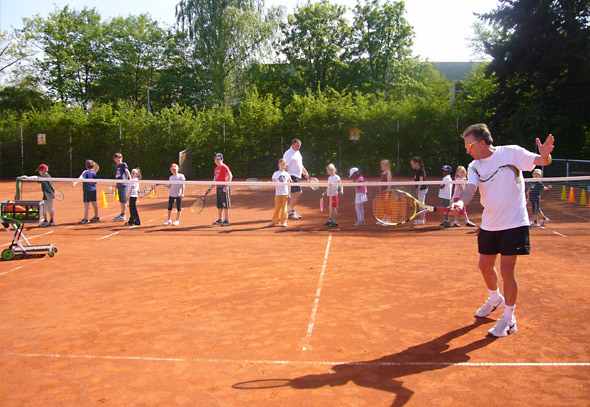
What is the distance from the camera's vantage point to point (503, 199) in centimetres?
504

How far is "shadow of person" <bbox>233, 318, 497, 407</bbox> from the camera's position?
4168 mm

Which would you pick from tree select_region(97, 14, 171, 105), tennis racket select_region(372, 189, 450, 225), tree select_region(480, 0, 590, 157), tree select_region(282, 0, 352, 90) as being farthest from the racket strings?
tree select_region(97, 14, 171, 105)

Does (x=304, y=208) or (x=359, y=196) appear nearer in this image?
(x=359, y=196)

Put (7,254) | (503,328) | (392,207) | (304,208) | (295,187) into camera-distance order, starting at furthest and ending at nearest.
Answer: (304,208)
(295,187)
(392,207)
(7,254)
(503,328)

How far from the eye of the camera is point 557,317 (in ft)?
18.9

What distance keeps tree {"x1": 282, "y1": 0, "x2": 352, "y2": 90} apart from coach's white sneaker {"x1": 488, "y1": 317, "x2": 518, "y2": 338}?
39.1m

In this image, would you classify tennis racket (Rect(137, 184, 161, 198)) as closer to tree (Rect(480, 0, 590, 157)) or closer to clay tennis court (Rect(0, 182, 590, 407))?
clay tennis court (Rect(0, 182, 590, 407))

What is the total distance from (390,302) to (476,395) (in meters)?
2.47

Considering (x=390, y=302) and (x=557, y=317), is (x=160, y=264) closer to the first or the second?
(x=390, y=302)

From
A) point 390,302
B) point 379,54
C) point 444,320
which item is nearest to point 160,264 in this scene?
point 390,302

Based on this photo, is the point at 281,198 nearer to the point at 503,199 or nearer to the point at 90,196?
the point at 90,196

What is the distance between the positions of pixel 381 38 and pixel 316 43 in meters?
5.79

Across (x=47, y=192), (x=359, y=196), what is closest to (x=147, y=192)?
(x=47, y=192)

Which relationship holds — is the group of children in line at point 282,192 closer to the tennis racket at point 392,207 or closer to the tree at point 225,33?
the tennis racket at point 392,207
